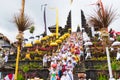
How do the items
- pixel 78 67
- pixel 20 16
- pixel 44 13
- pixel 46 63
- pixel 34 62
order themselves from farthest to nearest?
pixel 44 13, pixel 34 62, pixel 46 63, pixel 78 67, pixel 20 16

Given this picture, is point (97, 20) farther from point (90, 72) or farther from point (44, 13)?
point (44, 13)

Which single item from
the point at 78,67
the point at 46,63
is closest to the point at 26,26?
the point at 78,67

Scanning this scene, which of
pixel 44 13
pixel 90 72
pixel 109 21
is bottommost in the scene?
pixel 90 72

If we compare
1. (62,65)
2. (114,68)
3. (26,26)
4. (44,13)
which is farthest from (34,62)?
(44,13)

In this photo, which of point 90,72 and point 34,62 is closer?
point 90,72

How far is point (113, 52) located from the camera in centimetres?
2947

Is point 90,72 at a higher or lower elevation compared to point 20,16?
lower

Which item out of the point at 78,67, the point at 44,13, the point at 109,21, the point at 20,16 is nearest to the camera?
the point at 109,21

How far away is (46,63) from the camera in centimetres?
2725

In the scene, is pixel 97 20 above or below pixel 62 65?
above

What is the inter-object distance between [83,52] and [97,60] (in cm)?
379

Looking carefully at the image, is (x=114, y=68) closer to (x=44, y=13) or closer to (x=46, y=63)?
(x=46, y=63)

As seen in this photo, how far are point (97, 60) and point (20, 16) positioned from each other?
12314 mm

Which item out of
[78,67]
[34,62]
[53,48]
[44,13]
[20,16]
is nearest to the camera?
[20,16]
